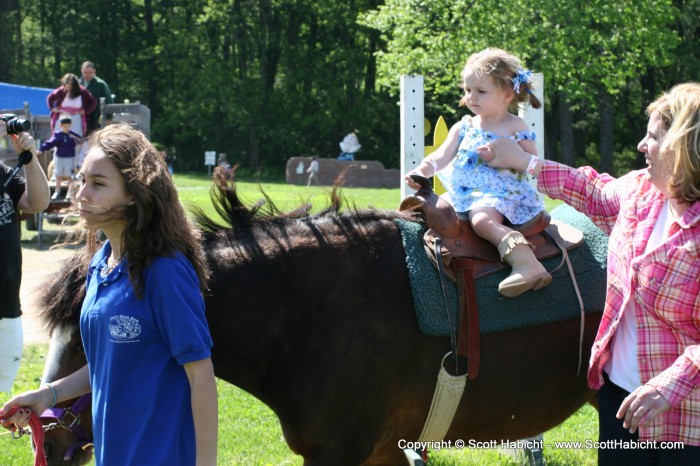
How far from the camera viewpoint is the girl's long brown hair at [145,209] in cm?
241

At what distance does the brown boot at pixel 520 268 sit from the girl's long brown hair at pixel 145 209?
4.56 ft

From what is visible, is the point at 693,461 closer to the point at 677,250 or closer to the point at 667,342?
the point at 667,342

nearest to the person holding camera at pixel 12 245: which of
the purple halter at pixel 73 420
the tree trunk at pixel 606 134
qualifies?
the purple halter at pixel 73 420

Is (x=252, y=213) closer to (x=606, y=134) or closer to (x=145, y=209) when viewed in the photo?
(x=145, y=209)

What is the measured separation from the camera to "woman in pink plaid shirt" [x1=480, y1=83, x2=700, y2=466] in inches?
99.1

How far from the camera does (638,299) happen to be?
269 cm

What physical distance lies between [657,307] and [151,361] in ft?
4.97

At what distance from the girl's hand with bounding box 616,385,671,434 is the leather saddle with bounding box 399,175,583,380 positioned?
93cm

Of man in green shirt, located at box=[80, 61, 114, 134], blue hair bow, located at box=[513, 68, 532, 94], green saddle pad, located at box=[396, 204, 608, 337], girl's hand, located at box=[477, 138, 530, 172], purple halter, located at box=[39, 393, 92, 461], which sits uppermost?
man in green shirt, located at box=[80, 61, 114, 134]

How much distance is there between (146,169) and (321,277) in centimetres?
105

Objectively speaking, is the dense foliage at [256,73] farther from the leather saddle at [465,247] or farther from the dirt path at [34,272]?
the leather saddle at [465,247]

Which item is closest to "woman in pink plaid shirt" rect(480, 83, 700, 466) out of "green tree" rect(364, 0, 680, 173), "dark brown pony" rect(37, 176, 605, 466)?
"dark brown pony" rect(37, 176, 605, 466)

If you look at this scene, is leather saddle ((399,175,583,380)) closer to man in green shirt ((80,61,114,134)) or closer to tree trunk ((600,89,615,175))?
man in green shirt ((80,61,114,134))

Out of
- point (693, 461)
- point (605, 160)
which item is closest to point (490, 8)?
point (605, 160)
